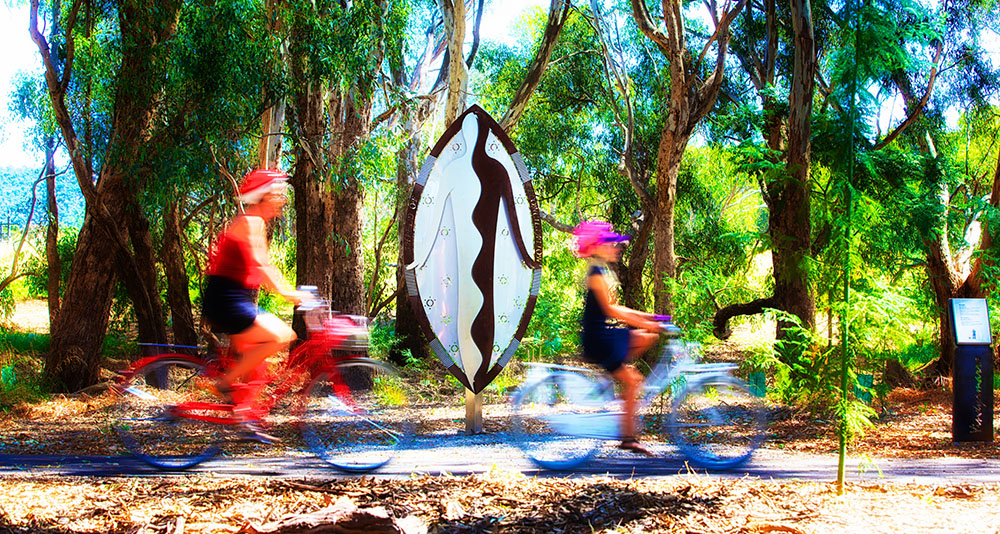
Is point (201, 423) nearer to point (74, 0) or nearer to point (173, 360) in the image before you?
point (173, 360)

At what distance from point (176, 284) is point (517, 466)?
765 centimetres

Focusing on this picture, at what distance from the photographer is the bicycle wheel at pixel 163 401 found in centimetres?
526

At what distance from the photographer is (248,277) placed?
16.0 feet

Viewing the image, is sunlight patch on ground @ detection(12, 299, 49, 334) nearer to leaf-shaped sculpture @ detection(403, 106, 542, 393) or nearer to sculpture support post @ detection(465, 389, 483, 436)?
sculpture support post @ detection(465, 389, 483, 436)

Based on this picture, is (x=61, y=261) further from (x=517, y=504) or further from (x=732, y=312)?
(x=517, y=504)

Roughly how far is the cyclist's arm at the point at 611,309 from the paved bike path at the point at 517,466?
985 millimetres

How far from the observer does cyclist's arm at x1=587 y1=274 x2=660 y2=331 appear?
5184 mm

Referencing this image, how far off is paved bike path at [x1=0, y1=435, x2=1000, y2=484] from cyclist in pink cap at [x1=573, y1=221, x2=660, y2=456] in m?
0.62

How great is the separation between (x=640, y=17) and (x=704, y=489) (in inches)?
371

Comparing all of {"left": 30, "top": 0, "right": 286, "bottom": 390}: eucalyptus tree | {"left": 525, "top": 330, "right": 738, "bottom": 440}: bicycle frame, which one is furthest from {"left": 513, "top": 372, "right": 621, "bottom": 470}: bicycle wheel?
{"left": 30, "top": 0, "right": 286, "bottom": 390}: eucalyptus tree

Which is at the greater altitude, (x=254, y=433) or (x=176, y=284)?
(x=176, y=284)

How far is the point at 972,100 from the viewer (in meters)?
13.7

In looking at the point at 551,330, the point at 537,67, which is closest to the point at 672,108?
the point at 537,67

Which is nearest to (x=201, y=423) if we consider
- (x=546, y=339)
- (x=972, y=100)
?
(x=546, y=339)
